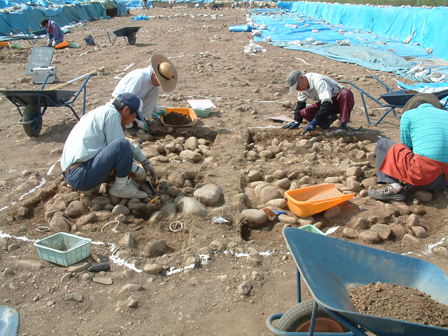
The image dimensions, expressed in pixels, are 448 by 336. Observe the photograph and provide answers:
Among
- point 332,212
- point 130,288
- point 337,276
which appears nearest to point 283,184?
point 332,212

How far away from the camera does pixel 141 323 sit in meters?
2.10

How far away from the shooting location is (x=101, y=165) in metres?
3.11

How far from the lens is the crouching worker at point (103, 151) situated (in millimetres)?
3113

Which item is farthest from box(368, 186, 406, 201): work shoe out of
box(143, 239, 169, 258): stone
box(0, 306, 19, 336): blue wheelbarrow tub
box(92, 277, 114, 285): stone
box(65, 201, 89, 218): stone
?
box(0, 306, 19, 336): blue wheelbarrow tub

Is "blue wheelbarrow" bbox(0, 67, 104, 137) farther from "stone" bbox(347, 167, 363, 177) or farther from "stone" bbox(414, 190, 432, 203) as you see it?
"stone" bbox(414, 190, 432, 203)

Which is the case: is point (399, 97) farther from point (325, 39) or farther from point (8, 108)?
point (325, 39)

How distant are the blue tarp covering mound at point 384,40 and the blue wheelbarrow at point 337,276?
261 inches

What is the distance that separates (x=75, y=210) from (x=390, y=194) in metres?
3.09

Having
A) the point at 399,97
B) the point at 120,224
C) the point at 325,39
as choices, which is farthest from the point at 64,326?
the point at 325,39

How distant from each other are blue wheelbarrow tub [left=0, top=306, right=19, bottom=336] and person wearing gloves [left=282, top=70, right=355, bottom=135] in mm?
4099

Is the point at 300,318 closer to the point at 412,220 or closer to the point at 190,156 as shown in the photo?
the point at 412,220

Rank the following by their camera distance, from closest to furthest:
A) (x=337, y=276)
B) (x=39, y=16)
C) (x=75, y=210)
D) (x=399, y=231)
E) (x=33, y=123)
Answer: (x=337, y=276) → (x=399, y=231) → (x=75, y=210) → (x=33, y=123) → (x=39, y=16)

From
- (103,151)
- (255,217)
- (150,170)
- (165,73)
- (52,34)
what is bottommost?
(255,217)

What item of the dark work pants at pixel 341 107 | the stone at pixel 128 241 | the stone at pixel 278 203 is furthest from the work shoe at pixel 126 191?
the dark work pants at pixel 341 107
